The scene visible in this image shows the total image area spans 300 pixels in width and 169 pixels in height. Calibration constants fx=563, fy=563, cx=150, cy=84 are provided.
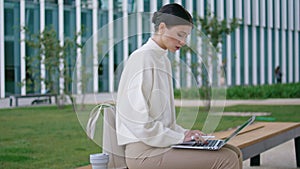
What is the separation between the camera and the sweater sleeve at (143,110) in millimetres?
2754

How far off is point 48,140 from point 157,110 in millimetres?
6050

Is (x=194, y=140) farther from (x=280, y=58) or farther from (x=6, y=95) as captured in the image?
(x=280, y=58)

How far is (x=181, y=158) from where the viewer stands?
291 centimetres

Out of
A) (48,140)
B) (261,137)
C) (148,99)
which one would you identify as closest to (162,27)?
(148,99)

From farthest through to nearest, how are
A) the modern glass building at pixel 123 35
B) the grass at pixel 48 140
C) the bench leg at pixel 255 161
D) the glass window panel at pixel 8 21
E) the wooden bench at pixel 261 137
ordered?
1. the glass window panel at pixel 8 21
2. the grass at pixel 48 140
3. the bench leg at pixel 255 161
4. the wooden bench at pixel 261 137
5. the modern glass building at pixel 123 35

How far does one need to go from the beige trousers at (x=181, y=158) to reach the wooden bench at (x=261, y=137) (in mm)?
1147

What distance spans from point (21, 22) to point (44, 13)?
1.35m

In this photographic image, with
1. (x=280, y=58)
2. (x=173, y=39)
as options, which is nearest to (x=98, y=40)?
(x=173, y=39)

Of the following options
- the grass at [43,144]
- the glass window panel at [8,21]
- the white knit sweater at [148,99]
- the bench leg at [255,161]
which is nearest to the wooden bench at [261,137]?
the bench leg at [255,161]

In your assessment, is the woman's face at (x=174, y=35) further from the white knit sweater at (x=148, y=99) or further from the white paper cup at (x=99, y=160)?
the white paper cup at (x=99, y=160)

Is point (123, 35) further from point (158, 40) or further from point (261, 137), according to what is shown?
point (261, 137)

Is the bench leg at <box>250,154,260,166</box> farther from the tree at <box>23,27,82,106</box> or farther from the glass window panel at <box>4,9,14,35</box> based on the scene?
the glass window panel at <box>4,9,14,35</box>

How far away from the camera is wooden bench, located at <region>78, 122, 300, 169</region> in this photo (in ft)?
14.0

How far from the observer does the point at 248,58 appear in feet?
124
